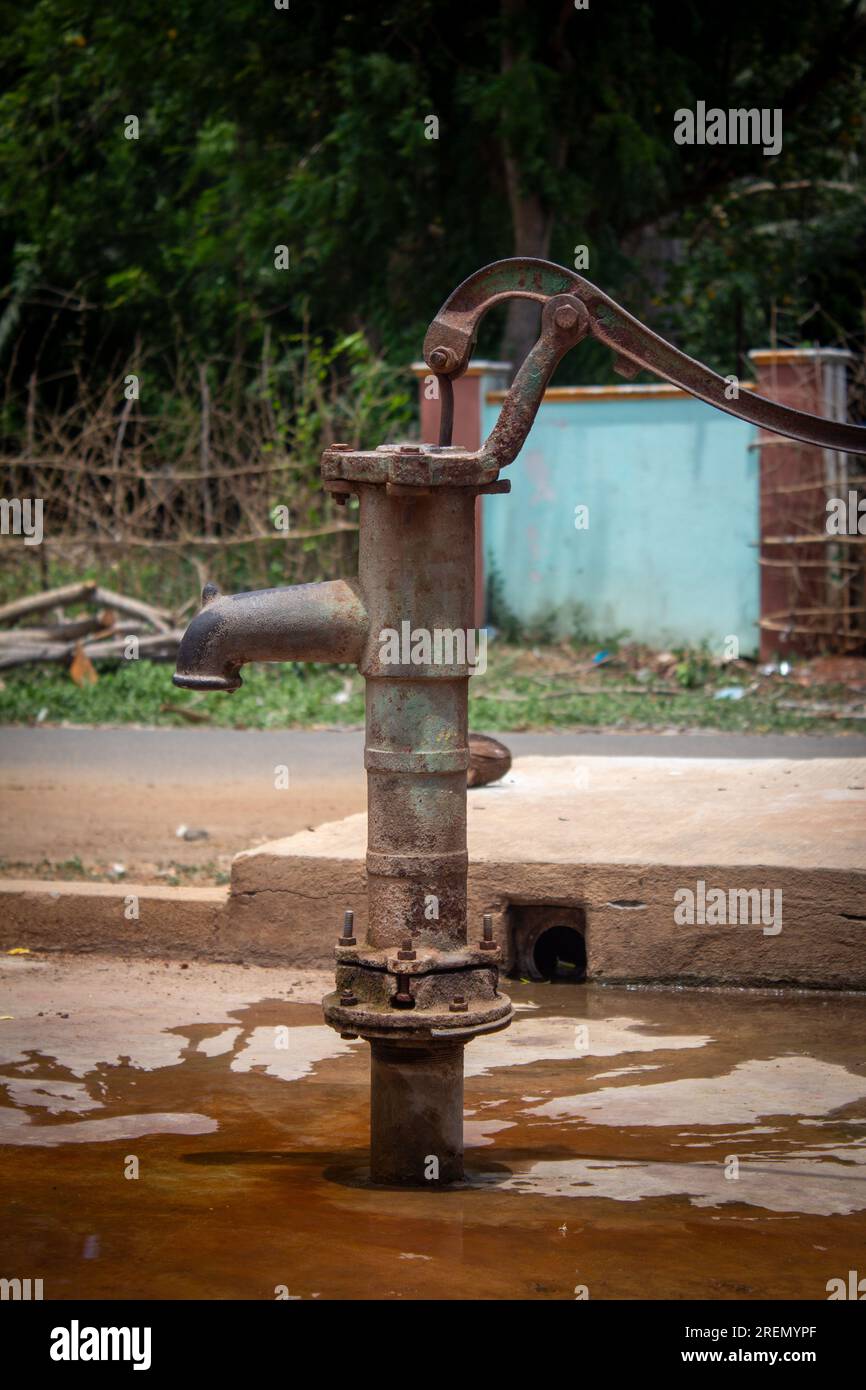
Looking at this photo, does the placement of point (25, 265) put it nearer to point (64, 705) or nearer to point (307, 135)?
point (307, 135)

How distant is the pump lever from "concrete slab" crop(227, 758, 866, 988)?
1.99 metres

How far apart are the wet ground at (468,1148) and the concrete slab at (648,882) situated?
0.37ft

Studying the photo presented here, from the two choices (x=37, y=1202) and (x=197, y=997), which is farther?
(x=197, y=997)

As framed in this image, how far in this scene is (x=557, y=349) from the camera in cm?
331

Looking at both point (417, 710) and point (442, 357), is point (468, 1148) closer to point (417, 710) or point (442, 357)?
point (417, 710)

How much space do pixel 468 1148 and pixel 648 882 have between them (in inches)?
60.5

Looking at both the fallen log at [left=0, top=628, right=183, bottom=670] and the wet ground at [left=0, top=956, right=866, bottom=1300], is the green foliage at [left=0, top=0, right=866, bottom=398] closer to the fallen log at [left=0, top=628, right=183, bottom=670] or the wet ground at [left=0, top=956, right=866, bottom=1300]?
the fallen log at [left=0, top=628, right=183, bottom=670]

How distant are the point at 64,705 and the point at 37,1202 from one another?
26.6 feet

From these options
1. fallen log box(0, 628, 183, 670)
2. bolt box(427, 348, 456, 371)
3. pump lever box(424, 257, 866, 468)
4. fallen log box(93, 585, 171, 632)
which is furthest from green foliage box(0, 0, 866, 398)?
bolt box(427, 348, 456, 371)

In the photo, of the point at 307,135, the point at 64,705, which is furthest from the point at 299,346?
the point at 64,705

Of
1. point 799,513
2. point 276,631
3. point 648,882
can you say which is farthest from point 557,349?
point 799,513

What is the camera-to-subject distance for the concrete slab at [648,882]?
16.4ft

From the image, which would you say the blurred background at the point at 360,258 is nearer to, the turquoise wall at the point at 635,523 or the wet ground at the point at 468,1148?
the turquoise wall at the point at 635,523
